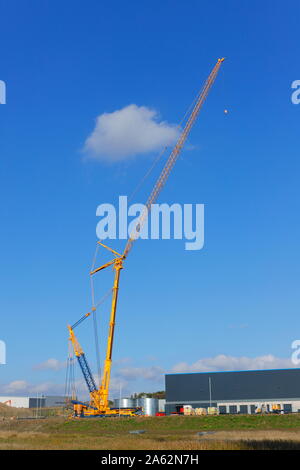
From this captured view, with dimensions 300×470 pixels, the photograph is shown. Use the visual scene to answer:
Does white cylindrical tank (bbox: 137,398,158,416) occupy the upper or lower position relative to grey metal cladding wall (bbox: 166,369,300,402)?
lower

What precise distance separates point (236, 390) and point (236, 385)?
103 centimetres

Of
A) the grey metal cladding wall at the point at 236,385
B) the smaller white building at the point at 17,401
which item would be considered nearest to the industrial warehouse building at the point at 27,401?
the smaller white building at the point at 17,401

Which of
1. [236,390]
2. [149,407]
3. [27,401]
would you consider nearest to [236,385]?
[236,390]

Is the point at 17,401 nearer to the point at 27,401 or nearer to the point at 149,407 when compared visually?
the point at 27,401

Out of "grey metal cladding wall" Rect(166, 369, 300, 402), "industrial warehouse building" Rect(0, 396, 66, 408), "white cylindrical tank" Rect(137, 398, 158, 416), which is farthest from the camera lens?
"industrial warehouse building" Rect(0, 396, 66, 408)

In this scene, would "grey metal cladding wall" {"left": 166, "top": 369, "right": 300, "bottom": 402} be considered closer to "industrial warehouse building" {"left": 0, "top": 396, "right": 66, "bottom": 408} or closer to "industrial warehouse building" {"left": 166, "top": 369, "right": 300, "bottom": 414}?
"industrial warehouse building" {"left": 166, "top": 369, "right": 300, "bottom": 414}

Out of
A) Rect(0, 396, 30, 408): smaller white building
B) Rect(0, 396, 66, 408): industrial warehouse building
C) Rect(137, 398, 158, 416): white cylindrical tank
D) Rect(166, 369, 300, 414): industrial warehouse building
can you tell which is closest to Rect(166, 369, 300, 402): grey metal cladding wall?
Rect(166, 369, 300, 414): industrial warehouse building

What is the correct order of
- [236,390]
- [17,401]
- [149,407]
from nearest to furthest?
[149,407] < [236,390] < [17,401]

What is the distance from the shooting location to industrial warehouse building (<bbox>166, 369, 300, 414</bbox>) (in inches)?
4518

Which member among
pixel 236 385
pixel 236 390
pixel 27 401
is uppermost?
pixel 236 385

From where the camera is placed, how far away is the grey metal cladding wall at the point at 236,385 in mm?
115375

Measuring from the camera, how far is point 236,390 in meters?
119

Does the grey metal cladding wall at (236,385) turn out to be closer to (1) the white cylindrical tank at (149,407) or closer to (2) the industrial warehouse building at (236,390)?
(2) the industrial warehouse building at (236,390)
